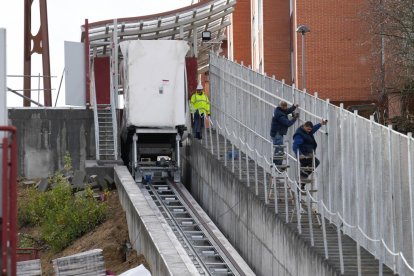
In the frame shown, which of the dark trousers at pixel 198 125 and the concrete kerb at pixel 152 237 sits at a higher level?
the dark trousers at pixel 198 125

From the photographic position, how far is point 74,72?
3638 centimetres

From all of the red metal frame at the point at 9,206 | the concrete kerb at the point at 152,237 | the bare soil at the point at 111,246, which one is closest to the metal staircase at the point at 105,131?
the concrete kerb at the point at 152,237

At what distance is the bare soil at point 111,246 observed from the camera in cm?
2328

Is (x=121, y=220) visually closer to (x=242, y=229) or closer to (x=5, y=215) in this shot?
(x=242, y=229)

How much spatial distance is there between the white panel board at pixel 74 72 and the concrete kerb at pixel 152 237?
765 cm

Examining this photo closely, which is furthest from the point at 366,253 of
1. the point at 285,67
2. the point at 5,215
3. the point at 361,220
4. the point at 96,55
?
the point at 285,67

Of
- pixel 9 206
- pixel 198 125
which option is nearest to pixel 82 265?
pixel 9 206

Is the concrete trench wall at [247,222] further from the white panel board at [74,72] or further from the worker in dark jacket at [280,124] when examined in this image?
the white panel board at [74,72]

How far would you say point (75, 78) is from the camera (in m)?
36.4

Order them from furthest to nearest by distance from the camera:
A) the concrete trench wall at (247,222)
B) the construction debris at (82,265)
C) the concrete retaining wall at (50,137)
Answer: the concrete retaining wall at (50,137)
the construction debris at (82,265)
the concrete trench wall at (247,222)

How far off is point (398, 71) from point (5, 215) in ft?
85.0

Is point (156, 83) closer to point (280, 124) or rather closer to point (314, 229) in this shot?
point (280, 124)

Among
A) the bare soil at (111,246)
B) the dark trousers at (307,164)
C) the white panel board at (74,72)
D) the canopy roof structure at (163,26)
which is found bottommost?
the bare soil at (111,246)

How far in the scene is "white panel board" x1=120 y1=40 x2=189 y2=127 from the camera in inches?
1238
